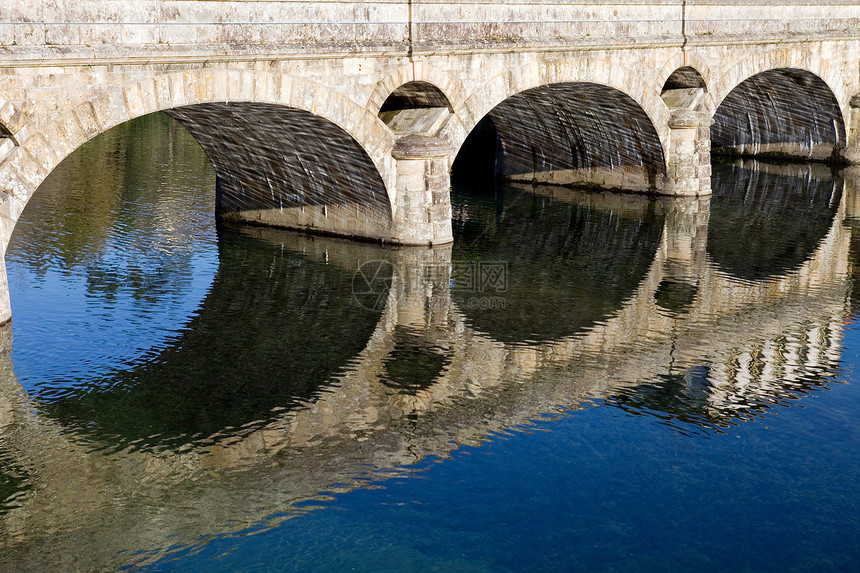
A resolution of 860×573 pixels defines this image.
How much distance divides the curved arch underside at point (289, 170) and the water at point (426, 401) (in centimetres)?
67

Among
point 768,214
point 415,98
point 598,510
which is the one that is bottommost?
point 598,510

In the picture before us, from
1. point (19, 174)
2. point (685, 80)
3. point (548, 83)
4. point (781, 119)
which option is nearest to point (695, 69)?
point (685, 80)

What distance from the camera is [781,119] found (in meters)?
37.6

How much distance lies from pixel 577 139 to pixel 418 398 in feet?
57.9

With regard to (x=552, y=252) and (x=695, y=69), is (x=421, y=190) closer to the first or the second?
(x=552, y=252)

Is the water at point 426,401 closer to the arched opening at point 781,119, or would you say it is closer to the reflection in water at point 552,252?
the reflection in water at point 552,252

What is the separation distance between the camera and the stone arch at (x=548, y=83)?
74.7 feet

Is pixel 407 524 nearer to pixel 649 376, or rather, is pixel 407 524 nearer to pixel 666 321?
pixel 649 376

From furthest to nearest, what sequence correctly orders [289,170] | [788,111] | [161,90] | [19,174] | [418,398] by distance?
[788,111], [289,170], [161,90], [19,174], [418,398]

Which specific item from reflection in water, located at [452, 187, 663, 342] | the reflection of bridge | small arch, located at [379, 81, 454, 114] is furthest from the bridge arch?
the reflection of bridge

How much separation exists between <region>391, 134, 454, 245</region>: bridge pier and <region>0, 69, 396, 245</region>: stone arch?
0.96 feet

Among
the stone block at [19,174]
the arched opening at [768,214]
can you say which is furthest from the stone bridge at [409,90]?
the arched opening at [768,214]

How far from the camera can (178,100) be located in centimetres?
1741

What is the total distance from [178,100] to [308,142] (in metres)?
4.62
